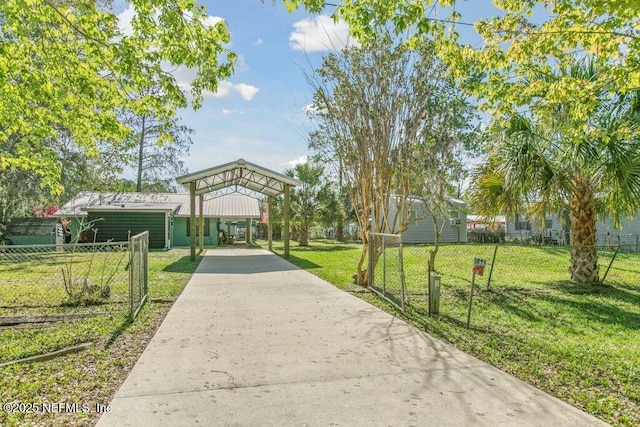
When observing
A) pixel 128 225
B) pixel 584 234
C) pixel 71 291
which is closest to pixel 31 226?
pixel 128 225

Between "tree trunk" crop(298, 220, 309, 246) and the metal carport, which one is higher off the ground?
the metal carport

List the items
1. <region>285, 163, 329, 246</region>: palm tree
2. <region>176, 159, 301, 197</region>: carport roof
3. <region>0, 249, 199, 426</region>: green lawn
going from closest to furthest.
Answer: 1. <region>0, 249, 199, 426</region>: green lawn
2. <region>176, 159, 301, 197</region>: carport roof
3. <region>285, 163, 329, 246</region>: palm tree

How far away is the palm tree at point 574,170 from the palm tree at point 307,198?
1680 centimetres

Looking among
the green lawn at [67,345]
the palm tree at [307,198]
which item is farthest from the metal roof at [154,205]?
the green lawn at [67,345]


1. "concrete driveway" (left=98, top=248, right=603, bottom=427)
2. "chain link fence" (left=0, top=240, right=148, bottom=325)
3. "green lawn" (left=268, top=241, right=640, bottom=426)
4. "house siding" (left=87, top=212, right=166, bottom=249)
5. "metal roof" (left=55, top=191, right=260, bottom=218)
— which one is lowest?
"green lawn" (left=268, top=241, right=640, bottom=426)

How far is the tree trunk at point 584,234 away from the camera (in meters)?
9.91

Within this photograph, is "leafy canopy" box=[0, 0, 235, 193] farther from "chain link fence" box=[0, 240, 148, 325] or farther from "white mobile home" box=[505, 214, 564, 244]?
"white mobile home" box=[505, 214, 564, 244]

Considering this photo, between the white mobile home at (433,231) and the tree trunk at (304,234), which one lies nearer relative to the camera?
the tree trunk at (304,234)

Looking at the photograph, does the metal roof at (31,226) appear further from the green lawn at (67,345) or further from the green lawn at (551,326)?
the green lawn at (551,326)

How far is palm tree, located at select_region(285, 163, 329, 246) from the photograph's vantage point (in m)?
26.2

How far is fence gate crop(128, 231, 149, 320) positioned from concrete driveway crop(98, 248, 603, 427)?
2.09 feet

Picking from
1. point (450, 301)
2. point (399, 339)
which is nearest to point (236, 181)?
point (450, 301)

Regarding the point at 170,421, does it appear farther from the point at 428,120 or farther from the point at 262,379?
the point at 428,120

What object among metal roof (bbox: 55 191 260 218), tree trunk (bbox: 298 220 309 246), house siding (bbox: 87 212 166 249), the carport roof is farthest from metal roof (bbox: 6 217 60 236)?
tree trunk (bbox: 298 220 309 246)
